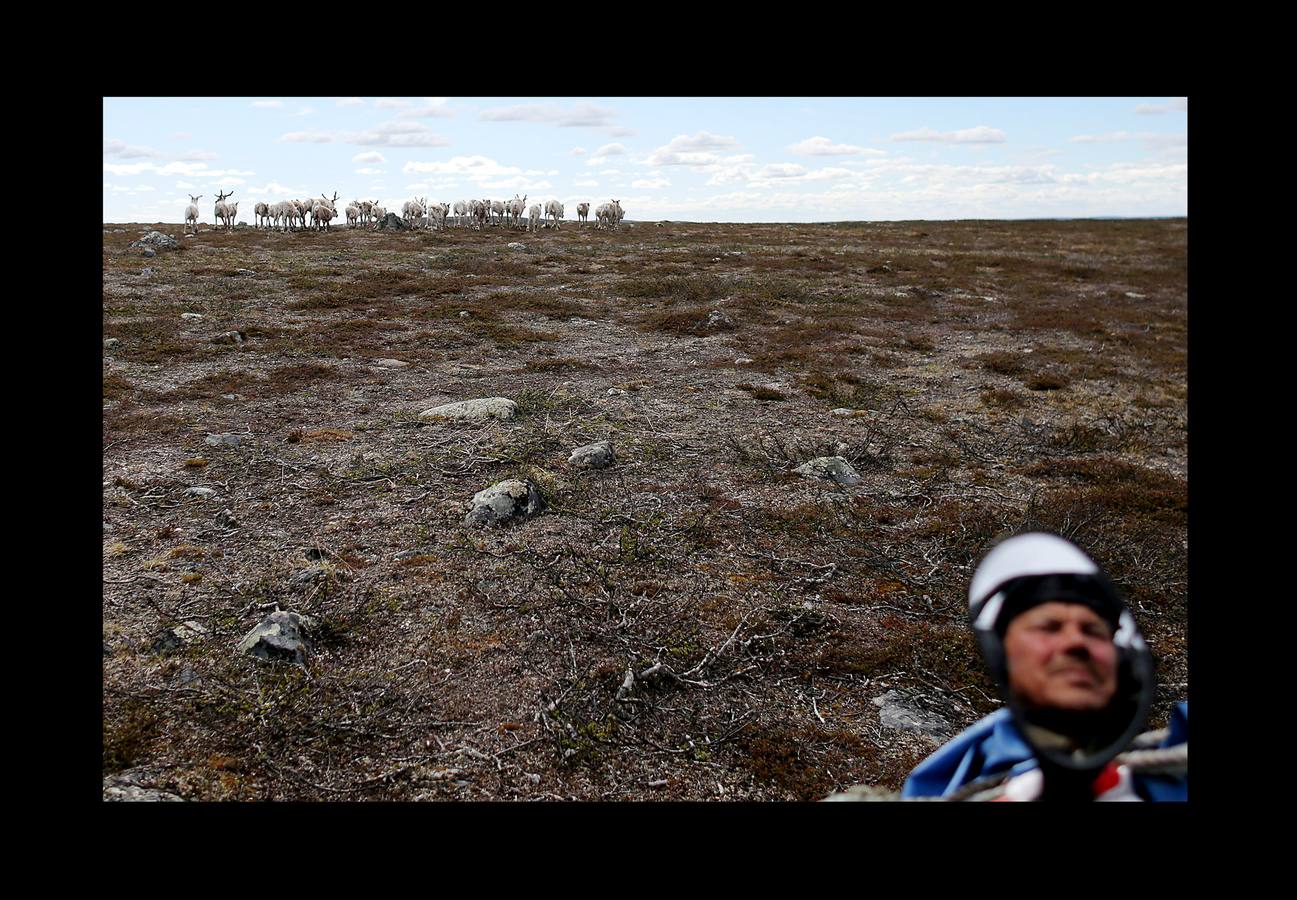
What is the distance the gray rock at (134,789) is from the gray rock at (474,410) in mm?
6755

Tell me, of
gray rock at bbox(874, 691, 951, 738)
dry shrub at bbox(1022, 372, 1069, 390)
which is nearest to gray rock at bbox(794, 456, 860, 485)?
gray rock at bbox(874, 691, 951, 738)

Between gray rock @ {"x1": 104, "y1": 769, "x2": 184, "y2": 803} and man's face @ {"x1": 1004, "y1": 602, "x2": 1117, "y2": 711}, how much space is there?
13.9 feet

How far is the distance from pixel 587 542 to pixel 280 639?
9.26 ft

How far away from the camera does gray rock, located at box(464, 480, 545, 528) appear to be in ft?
23.9

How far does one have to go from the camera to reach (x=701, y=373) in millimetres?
14164

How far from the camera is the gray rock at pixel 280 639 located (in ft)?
16.5

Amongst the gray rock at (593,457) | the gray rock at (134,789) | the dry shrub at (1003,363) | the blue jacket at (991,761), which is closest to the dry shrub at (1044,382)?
the dry shrub at (1003,363)

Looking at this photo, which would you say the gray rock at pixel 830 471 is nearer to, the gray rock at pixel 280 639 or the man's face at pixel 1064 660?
the gray rock at pixel 280 639

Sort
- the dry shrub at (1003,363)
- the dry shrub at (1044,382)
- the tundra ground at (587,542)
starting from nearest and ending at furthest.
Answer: the tundra ground at (587,542)
the dry shrub at (1044,382)
the dry shrub at (1003,363)

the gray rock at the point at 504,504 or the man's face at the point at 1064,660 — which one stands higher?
the man's face at the point at 1064,660

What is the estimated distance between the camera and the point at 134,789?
3836 mm

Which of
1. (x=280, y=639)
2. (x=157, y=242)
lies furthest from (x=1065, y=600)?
(x=157, y=242)

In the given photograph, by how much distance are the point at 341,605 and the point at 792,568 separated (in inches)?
158
